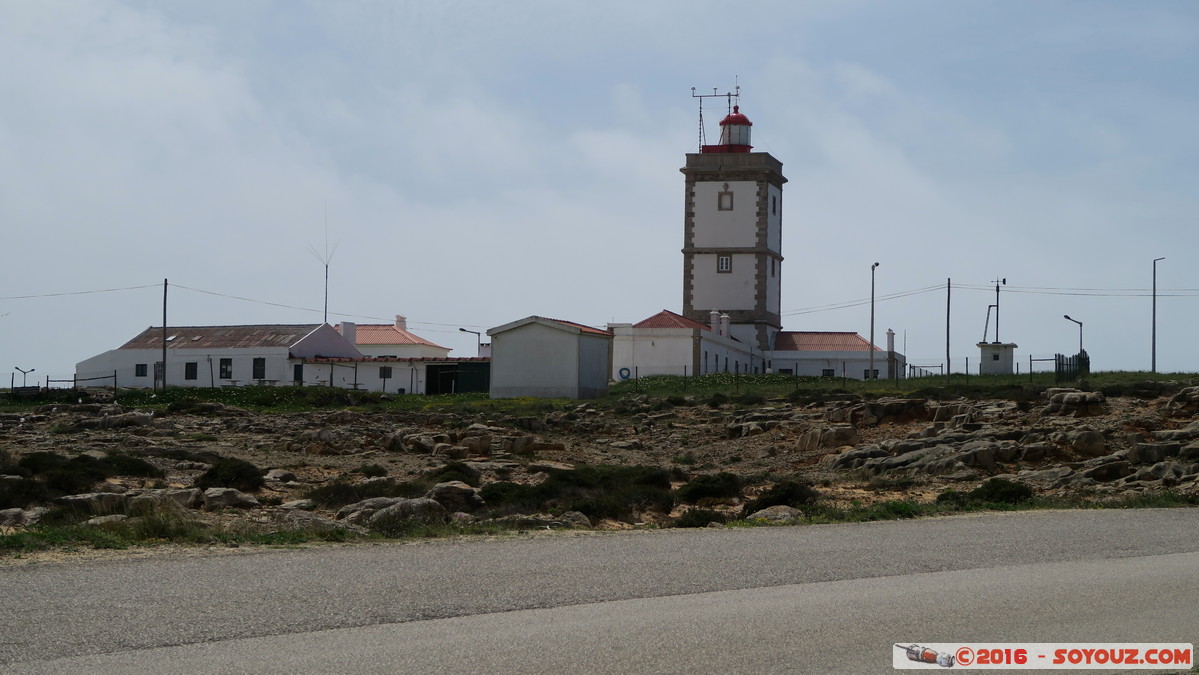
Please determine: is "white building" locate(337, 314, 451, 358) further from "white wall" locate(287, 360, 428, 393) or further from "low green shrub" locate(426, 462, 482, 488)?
"low green shrub" locate(426, 462, 482, 488)

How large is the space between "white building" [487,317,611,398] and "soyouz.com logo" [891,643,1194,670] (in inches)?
1635

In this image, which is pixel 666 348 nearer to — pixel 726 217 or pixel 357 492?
pixel 726 217

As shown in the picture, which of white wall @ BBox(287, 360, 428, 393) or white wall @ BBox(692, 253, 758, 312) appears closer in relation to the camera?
white wall @ BBox(287, 360, 428, 393)

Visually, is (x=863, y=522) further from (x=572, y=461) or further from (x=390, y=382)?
(x=390, y=382)

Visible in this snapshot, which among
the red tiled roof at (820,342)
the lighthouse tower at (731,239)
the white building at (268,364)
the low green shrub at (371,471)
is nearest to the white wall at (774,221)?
the lighthouse tower at (731,239)

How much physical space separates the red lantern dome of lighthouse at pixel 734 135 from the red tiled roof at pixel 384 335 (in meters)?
20.8

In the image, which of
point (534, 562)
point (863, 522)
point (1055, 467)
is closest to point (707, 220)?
point (1055, 467)

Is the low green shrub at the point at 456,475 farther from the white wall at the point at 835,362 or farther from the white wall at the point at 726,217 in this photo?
the white wall at the point at 835,362

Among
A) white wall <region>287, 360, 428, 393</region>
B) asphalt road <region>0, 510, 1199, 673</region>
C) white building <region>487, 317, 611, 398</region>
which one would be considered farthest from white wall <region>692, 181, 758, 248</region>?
asphalt road <region>0, 510, 1199, 673</region>

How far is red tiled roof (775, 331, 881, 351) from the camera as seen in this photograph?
66.9 m

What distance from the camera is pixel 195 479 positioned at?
21.3m

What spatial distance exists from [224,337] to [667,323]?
21.2m

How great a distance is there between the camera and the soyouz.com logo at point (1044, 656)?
7.39 m

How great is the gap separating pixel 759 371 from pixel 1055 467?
1697 inches
